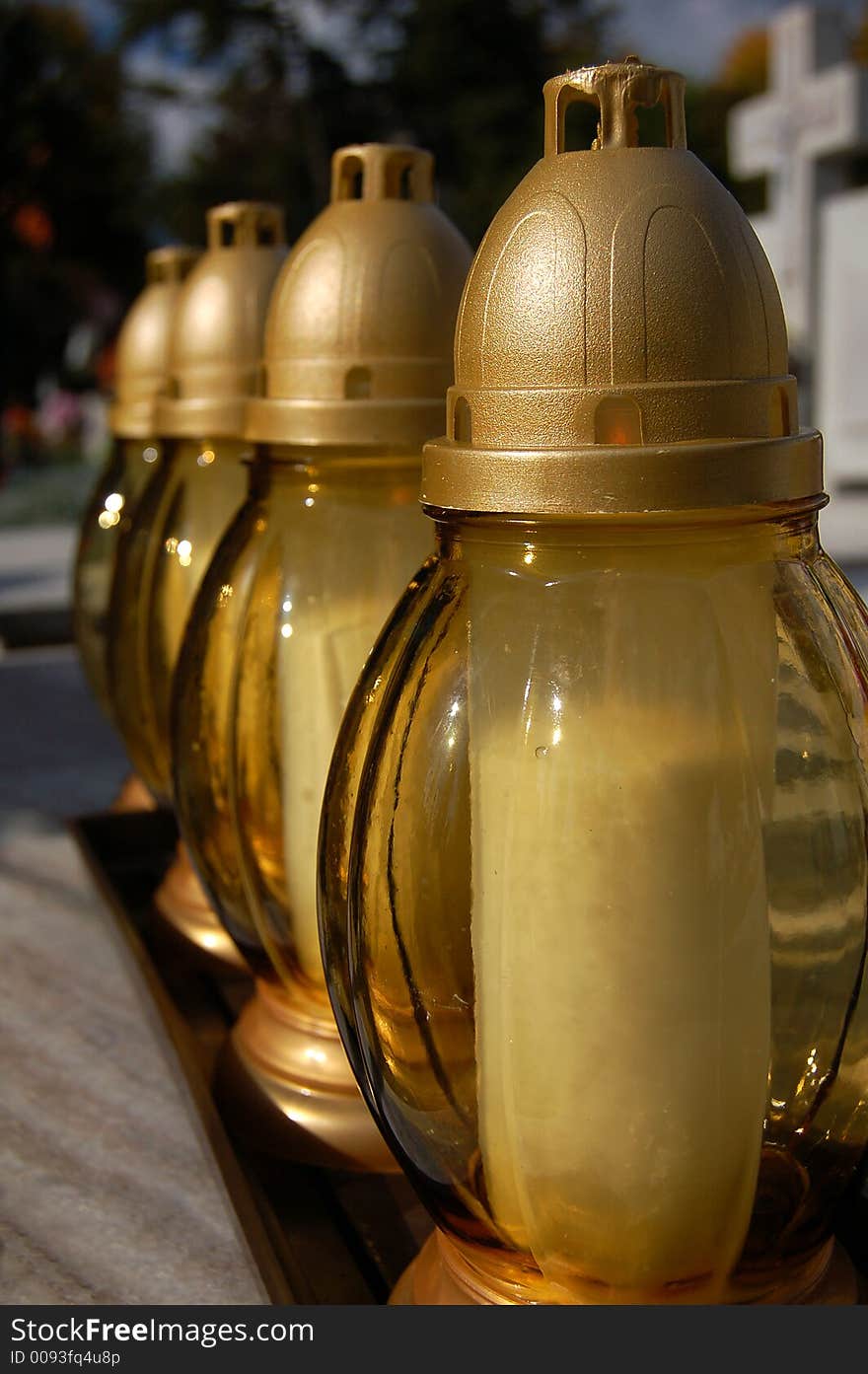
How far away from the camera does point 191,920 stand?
62 centimetres

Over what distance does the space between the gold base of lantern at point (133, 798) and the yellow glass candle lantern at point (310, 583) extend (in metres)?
0.33

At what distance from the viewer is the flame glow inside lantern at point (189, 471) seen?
58cm

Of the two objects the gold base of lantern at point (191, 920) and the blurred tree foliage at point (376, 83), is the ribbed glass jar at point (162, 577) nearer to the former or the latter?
the gold base of lantern at point (191, 920)

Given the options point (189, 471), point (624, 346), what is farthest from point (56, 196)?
point (624, 346)

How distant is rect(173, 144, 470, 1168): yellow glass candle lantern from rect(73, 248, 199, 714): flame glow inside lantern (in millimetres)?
215

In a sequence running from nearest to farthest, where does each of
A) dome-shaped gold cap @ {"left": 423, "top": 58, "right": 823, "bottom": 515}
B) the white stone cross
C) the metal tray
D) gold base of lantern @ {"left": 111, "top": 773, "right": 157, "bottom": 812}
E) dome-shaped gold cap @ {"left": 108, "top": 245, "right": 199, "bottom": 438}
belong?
dome-shaped gold cap @ {"left": 423, "top": 58, "right": 823, "bottom": 515} < the metal tray < dome-shaped gold cap @ {"left": 108, "top": 245, "right": 199, "bottom": 438} < gold base of lantern @ {"left": 111, "top": 773, "right": 157, "bottom": 812} < the white stone cross

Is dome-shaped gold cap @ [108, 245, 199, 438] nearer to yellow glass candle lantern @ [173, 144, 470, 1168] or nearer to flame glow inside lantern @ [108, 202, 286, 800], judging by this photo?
flame glow inside lantern @ [108, 202, 286, 800]

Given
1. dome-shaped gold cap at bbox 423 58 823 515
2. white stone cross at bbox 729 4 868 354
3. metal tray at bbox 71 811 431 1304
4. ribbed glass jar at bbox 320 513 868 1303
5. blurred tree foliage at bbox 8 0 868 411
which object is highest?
blurred tree foliage at bbox 8 0 868 411

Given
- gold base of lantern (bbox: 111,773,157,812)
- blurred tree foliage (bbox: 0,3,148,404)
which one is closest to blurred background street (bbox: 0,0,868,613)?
blurred tree foliage (bbox: 0,3,148,404)

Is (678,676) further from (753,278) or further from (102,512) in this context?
(102,512)

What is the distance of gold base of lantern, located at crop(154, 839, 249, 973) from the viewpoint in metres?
0.60

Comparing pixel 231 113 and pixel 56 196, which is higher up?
pixel 231 113

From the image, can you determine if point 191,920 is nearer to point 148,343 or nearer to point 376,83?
point 148,343


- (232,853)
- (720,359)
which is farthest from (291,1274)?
(720,359)
